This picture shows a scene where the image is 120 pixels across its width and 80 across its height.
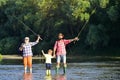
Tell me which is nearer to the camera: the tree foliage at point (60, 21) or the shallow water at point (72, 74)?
the shallow water at point (72, 74)

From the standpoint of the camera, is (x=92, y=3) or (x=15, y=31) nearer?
(x=92, y=3)

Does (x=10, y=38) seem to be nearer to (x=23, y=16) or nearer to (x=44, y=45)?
(x=23, y=16)

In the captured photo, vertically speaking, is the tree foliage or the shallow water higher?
the shallow water

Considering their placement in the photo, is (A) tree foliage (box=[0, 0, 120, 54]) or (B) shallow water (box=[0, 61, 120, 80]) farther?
(A) tree foliage (box=[0, 0, 120, 54])

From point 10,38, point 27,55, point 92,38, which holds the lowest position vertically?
point 10,38

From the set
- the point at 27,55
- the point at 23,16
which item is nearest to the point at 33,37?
the point at 23,16

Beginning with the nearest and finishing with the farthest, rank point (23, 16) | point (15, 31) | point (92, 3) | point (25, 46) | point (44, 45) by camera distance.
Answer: point (25, 46) < point (92, 3) < point (44, 45) < point (23, 16) < point (15, 31)

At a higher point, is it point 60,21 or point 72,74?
point 72,74

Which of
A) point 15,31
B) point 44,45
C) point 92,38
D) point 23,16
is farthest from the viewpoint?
point 15,31

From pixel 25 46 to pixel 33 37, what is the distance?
57823 mm

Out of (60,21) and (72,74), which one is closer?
(72,74)

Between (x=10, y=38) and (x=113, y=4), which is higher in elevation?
(x=113, y=4)

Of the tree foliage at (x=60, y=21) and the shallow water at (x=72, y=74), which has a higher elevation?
the shallow water at (x=72, y=74)

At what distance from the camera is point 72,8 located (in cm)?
7056
